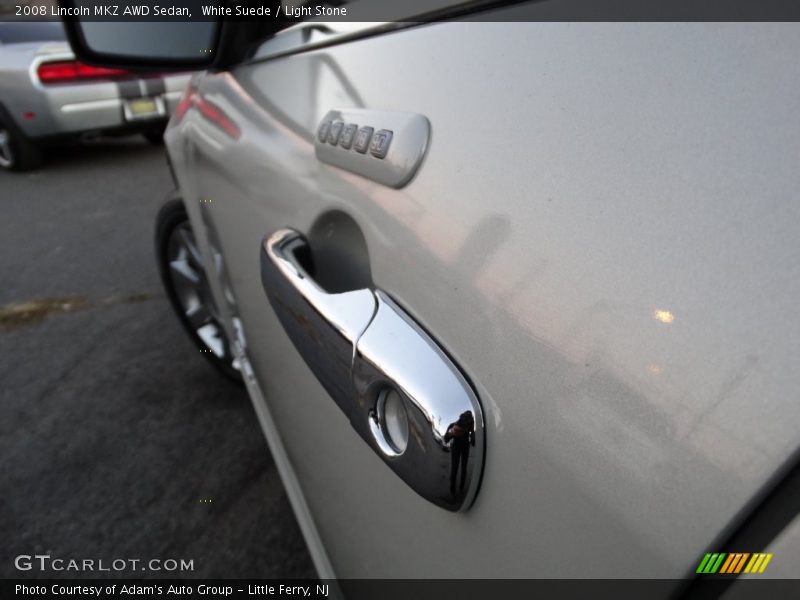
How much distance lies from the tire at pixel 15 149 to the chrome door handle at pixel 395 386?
221 inches

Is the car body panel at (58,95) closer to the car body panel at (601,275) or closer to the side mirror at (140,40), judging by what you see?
the side mirror at (140,40)

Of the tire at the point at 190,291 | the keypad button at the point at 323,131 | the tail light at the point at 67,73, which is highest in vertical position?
the keypad button at the point at 323,131

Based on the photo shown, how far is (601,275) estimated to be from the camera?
412mm

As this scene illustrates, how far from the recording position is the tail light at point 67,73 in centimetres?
465

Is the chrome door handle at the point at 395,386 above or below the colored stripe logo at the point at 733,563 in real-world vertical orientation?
below

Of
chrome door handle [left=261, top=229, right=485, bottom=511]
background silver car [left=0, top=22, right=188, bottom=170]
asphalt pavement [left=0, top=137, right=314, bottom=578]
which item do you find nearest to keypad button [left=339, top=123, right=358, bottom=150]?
chrome door handle [left=261, top=229, right=485, bottom=511]

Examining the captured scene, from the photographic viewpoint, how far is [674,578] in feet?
1.24

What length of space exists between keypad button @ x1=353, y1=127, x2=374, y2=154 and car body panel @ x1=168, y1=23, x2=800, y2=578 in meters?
0.05

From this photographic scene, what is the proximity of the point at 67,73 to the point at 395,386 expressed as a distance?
5.48 meters

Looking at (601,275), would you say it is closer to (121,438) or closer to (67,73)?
(121,438)

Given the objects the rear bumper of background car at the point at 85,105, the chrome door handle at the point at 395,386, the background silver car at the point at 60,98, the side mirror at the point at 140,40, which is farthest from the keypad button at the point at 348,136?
the rear bumper of background car at the point at 85,105

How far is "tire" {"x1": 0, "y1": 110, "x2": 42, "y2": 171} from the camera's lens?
16.3 feet

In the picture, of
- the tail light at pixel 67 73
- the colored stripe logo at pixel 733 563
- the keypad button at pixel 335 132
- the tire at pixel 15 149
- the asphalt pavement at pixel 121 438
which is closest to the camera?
the colored stripe logo at pixel 733 563

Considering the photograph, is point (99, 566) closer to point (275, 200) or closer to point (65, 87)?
point (275, 200)
